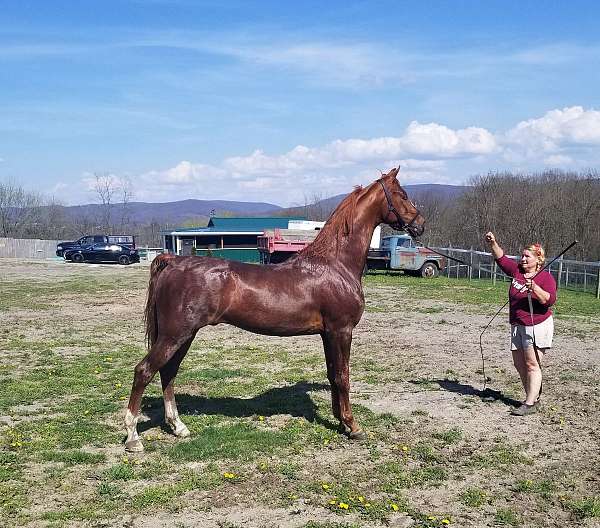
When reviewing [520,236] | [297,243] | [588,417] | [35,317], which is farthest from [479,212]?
[588,417]

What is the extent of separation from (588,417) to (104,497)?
4.98 metres

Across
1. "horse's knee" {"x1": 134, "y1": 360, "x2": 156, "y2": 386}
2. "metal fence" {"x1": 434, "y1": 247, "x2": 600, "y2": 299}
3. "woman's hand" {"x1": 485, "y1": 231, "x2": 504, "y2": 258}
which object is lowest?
"metal fence" {"x1": 434, "y1": 247, "x2": 600, "y2": 299}

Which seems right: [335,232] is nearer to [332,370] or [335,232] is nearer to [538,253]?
[332,370]

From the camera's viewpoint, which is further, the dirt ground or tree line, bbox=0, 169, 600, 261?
tree line, bbox=0, 169, 600, 261

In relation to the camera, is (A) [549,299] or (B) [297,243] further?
(B) [297,243]

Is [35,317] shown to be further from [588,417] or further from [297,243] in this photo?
[297,243]

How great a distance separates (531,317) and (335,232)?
8.05 ft

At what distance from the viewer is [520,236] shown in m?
50.3

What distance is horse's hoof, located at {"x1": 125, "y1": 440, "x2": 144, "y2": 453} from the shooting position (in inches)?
207

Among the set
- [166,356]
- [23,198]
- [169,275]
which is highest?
[23,198]

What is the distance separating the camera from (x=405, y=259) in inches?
1057

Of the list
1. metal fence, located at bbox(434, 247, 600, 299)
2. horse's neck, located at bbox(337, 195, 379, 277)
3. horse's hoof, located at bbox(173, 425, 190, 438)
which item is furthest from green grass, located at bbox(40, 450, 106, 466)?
metal fence, located at bbox(434, 247, 600, 299)

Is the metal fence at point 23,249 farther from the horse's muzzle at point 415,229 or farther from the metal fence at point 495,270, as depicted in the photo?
the horse's muzzle at point 415,229

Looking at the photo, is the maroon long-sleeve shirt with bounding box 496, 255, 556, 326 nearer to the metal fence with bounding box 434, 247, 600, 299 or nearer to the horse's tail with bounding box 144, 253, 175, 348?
the horse's tail with bounding box 144, 253, 175, 348
